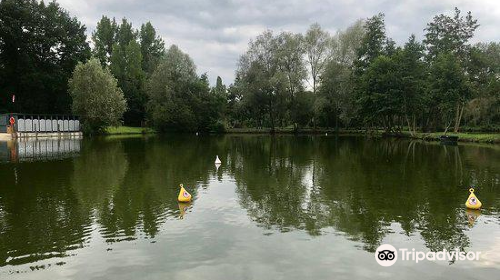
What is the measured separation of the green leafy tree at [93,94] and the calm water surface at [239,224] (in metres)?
49.6

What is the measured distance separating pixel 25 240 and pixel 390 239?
11034 mm

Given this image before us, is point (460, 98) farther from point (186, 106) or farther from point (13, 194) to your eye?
point (13, 194)

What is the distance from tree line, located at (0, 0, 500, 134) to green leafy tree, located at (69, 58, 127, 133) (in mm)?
189

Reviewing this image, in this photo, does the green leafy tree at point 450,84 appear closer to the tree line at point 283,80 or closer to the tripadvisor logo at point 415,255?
the tree line at point 283,80

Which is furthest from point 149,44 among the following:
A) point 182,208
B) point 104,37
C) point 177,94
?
point 182,208

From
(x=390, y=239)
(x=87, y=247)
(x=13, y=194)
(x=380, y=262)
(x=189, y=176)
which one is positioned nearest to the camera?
(x=380, y=262)

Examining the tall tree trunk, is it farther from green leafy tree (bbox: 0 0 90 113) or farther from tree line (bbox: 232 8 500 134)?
green leafy tree (bbox: 0 0 90 113)

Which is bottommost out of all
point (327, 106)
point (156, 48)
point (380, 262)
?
point (380, 262)

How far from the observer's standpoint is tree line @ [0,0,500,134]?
67.2m

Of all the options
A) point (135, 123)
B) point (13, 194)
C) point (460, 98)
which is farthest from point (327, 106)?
point (13, 194)

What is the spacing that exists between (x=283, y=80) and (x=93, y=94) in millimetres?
38392

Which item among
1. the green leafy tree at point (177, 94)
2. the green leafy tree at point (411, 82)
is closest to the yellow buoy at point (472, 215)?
the green leafy tree at point (411, 82)

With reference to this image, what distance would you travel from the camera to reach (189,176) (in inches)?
944

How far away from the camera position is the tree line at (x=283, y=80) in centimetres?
6725
